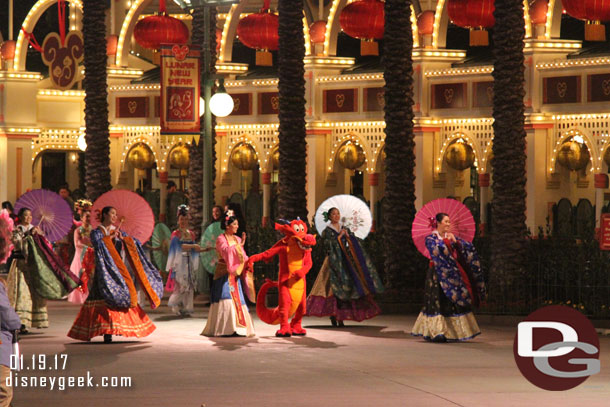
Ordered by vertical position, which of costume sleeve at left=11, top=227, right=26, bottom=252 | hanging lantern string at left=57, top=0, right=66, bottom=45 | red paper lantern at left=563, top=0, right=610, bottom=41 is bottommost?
costume sleeve at left=11, top=227, right=26, bottom=252

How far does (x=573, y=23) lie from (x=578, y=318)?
49.3 feet

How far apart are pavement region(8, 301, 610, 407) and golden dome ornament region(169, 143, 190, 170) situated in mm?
14924

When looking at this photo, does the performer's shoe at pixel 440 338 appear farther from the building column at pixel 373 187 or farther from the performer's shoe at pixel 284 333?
the building column at pixel 373 187

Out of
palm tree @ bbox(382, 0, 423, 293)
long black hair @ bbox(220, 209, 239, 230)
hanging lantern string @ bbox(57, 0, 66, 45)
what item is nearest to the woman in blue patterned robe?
long black hair @ bbox(220, 209, 239, 230)

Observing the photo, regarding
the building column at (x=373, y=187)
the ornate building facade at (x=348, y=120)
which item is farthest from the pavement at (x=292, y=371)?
the building column at (x=373, y=187)

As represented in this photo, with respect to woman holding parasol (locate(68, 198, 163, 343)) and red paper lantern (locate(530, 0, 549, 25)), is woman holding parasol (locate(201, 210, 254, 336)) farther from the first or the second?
red paper lantern (locate(530, 0, 549, 25))

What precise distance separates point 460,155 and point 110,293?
13.9m

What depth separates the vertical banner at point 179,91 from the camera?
70.5 ft

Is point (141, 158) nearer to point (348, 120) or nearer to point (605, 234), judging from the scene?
point (348, 120)

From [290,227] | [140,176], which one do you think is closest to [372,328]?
[290,227]

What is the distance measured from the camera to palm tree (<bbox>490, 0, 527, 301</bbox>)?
20.2 metres

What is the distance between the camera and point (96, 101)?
28125 millimetres

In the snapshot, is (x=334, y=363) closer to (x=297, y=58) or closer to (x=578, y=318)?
(x=578, y=318)

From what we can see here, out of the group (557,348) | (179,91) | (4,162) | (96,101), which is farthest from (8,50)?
(557,348)
